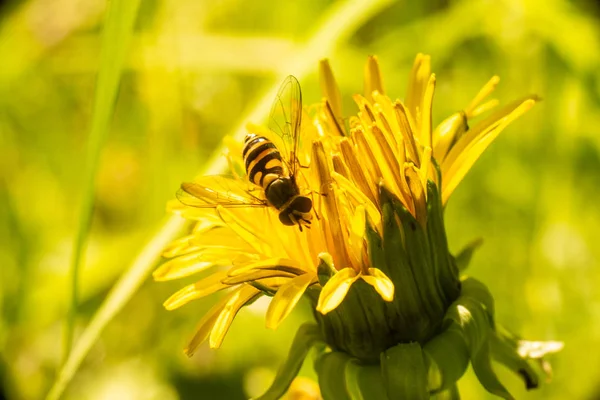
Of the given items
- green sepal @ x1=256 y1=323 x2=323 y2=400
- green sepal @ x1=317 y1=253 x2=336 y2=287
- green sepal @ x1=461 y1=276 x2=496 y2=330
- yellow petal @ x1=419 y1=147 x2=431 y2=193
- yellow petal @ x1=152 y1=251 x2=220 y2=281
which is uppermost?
yellow petal @ x1=419 y1=147 x2=431 y2=193

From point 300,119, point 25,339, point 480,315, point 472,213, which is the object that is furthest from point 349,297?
point 25,339

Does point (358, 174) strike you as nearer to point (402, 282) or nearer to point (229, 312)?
point (402, 282)

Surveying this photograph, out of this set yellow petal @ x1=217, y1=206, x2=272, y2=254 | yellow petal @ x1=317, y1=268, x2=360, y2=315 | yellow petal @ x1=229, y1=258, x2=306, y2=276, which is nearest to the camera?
yellow petal @ x1=317, y1=268, x2=360, y2=315

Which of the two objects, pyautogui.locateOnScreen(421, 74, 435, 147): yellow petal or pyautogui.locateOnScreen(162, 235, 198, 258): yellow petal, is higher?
pyautogui.locateOnScreen(421, 74, 435, 147): yellow petal

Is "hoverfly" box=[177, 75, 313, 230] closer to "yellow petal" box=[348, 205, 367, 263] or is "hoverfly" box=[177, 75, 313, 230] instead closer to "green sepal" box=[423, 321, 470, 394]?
"yellow petal" box=[348, 205, 367, 263]

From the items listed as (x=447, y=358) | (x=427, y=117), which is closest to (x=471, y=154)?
(x=427, y=117)

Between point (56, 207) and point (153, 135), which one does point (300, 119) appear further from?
Answer: point (56, 207)

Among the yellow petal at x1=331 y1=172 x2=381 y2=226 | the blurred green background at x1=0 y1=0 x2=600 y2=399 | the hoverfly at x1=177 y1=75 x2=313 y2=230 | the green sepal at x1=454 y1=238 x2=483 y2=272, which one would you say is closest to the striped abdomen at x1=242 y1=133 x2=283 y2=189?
the hoverfly at x1=177 y1=75 x2=313 y2=230

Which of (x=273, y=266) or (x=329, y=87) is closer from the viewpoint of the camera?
(x=273, y=266)
